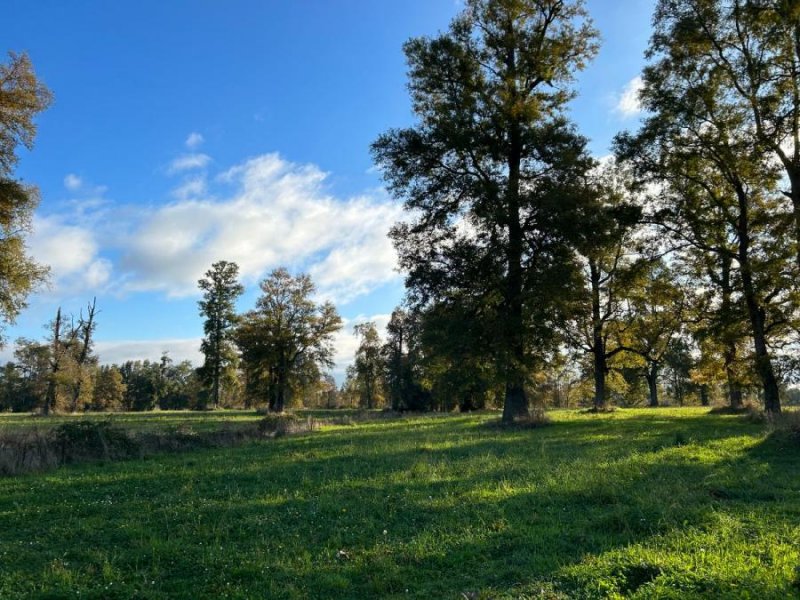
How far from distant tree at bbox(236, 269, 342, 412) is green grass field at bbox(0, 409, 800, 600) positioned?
45.6 m

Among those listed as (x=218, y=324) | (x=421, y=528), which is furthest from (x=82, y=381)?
(x=421, y=528)

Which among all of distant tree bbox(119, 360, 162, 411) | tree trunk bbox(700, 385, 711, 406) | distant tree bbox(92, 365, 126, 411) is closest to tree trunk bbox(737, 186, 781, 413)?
tree trunk bbox(700, 385, 711, 406)

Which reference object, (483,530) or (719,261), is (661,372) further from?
(483,530)

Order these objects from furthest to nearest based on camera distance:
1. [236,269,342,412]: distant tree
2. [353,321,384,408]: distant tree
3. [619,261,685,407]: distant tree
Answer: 1. [353,321,384,408]: distant tree
2. [236,269,342,412]: distant tree
3. [619,261,685,407]: distant tree

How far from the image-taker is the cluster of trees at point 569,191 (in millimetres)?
22734

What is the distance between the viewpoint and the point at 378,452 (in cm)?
1633

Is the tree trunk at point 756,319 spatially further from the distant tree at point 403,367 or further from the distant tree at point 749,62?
the distant tree at point 403,367

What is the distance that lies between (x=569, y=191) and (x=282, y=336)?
42.5m

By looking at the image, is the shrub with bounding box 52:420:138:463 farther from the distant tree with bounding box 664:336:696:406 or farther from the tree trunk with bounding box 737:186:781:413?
the distant tree with bounding box 664:336:696:406

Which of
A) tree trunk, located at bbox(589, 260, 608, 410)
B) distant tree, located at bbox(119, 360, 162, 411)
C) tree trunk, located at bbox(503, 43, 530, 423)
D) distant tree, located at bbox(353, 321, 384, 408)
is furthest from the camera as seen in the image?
distant tree, located at bbox(119, 360, 162, 411)

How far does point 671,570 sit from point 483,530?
2667mm

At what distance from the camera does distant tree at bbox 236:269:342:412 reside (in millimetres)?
59031

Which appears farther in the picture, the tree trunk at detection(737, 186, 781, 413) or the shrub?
the tree trunk at detection(737, 186, 781, 413)

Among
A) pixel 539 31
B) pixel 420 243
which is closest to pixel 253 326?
pixel 420 243
